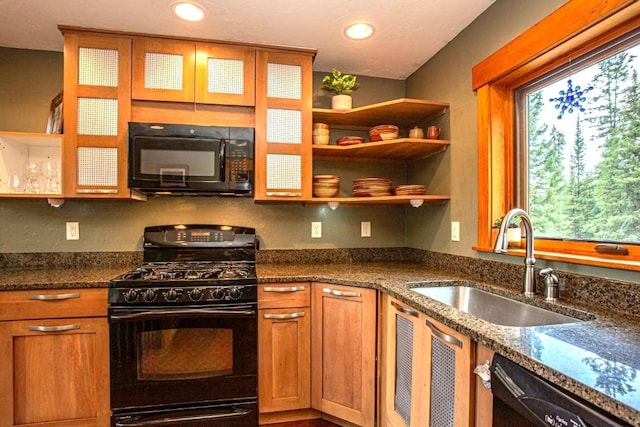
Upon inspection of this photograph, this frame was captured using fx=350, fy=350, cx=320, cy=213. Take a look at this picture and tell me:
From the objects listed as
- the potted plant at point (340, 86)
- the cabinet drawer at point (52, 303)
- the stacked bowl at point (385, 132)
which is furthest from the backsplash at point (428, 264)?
the potted plant at point (340, 86)

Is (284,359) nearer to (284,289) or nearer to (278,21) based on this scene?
(284,289)

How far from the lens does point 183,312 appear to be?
1.83m

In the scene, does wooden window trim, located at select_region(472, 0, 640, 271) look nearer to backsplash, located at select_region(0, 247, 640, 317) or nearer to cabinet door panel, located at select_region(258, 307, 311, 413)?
backsplash, located at select_region(0, 247, 640, 317)

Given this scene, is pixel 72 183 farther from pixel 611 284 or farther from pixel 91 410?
pixel 611 284

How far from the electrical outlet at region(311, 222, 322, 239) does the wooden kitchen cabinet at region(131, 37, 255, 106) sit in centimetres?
97

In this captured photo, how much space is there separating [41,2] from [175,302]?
171 cm

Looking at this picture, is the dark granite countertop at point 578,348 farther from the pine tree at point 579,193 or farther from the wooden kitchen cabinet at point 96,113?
the wooden kitchen cabinet at point 96,113

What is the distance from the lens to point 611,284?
1.25m

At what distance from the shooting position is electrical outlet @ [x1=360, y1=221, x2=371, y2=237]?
2.72 meters

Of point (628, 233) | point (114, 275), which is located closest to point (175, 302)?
point (114, 275)

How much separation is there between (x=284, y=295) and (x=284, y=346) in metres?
0.29

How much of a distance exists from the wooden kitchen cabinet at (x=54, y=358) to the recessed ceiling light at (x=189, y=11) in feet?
5.08

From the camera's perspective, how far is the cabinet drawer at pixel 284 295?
6.47ft

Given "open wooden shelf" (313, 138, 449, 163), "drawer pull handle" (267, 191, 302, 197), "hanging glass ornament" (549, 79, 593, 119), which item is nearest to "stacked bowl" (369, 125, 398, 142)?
"open wooden shelf" (313, 138, 449, 163)
